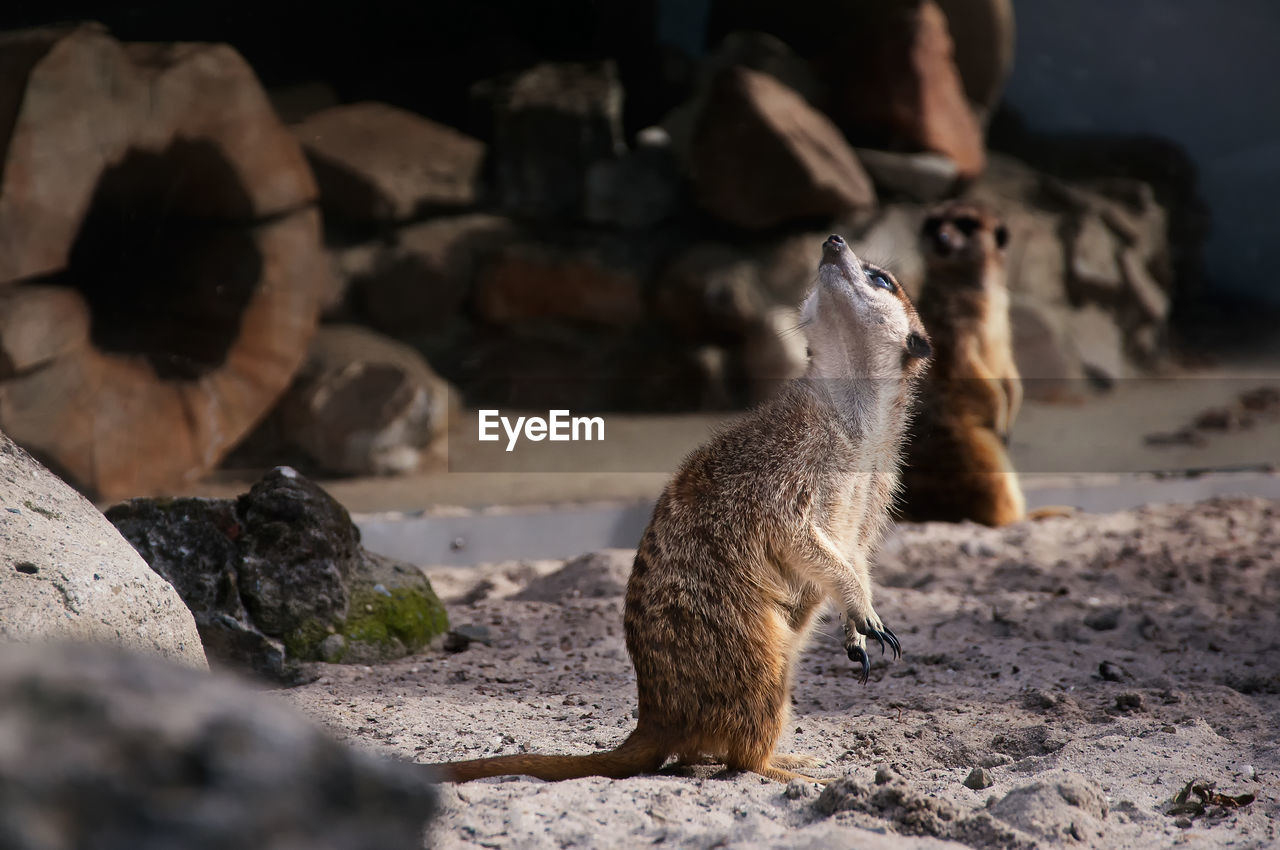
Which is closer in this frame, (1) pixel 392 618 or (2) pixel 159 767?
(2) pixel 159 767

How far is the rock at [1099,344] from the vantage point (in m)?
5.22

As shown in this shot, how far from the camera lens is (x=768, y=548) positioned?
1913 millimetres

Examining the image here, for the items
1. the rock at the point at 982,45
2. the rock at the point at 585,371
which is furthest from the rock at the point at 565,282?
the rock at the point at 982,45

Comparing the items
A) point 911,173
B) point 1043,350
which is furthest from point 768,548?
point 1043,350

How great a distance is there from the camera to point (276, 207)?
3861mm

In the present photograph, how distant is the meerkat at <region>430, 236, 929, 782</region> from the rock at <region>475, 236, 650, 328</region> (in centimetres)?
243

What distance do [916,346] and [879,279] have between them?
15 cm

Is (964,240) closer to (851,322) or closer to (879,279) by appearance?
(879,279)

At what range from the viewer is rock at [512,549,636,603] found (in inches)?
123

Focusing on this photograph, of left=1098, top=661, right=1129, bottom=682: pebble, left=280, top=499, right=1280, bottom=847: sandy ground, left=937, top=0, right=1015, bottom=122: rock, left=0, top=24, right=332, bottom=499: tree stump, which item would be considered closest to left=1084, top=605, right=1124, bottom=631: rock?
left=280, top=499, right=1280, bottom=847: sandy ground

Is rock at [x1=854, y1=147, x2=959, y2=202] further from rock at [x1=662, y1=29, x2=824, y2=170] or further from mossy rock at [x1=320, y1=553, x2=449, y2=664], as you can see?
mossy rock at [x1=320, y1=553, x2=449, y2=664]

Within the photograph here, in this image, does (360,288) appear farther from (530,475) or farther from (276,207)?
(530,475)

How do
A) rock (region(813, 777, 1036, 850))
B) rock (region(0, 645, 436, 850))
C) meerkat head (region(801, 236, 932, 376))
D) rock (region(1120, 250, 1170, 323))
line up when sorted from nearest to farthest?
1. rock (region(0, 645, 436, 850))
2. rock (region(813, 777, 1036, 850))
3. meerkat head (region(801, 236, 932, 376))
4. rock (region(1120, 250, 1170, 323))

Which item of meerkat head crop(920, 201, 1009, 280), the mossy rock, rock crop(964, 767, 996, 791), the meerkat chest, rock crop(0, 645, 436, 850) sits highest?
rock crop(0, 645, 436, 850)
